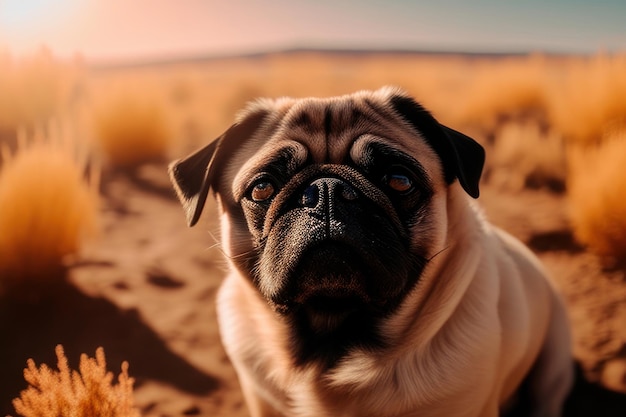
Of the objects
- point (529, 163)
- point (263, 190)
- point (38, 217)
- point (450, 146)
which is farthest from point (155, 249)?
point (529, 163)

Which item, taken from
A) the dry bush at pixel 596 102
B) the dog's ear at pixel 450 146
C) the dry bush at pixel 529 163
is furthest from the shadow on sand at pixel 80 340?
the dry bush at pixel 596 102

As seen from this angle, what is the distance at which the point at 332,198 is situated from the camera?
6.16 feet

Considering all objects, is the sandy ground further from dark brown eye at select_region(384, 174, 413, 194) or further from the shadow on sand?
dark brown eye at select_region(384, 174, 413, 194)

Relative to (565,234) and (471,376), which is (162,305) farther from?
(565,234)

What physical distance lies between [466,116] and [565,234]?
4969 millimetres

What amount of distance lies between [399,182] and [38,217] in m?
3.07

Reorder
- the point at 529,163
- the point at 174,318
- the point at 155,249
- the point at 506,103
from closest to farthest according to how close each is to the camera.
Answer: the point at 174,318 < the point at 155,249 < the point at 529,163 < the point at 506,103

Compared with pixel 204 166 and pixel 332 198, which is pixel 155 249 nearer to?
pixel 204 166

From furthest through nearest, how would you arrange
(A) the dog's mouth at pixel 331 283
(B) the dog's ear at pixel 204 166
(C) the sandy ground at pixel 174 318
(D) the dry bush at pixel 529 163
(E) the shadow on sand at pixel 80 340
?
(D) the dry bush at pixel 529 163 < (E) the shadow on sand at pixel 80 340 < (C) the sandy ground at pixel 174 318 < (B) the dog's ear at pixel 204 166 < (A) the dog's mouth at pixel 331 283

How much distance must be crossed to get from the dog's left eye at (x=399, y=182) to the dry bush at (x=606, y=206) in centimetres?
263

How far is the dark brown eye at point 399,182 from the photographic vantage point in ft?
6.63

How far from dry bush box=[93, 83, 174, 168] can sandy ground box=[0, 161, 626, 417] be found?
221 centimetres

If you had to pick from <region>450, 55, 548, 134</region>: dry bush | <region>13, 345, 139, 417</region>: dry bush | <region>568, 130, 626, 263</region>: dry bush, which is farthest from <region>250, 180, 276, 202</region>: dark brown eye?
<region>450, 55, 548, 134</region>: dry bush

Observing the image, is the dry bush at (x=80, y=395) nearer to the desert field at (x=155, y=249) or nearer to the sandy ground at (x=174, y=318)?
the desert field at (x=155, y=249)
